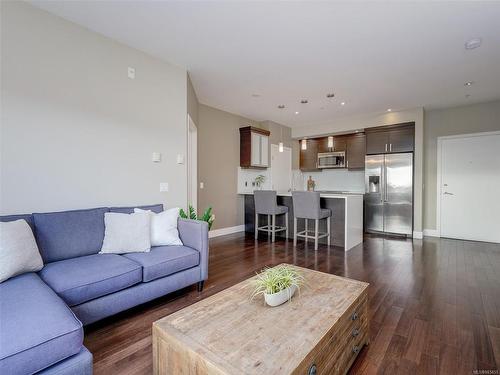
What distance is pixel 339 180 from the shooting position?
681cm

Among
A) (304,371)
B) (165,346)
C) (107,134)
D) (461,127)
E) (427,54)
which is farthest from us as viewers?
(461,127)

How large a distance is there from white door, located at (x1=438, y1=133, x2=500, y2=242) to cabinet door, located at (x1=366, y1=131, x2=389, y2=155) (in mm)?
1044

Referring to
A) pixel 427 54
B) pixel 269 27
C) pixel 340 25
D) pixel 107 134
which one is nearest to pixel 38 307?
pixel 107 134

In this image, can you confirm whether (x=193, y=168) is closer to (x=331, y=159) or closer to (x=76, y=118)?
(x=76, y=118)

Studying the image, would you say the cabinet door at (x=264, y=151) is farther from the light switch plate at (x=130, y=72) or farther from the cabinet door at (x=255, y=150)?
the light switch plate at (x=130, y=72)

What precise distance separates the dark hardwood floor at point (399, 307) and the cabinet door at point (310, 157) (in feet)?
10.3

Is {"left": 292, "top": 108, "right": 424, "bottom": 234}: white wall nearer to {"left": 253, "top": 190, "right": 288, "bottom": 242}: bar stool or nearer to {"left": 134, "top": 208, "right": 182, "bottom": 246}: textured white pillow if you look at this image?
{"left": 253, "top": 190, "right": 288, "bottom": 242}: bar stool

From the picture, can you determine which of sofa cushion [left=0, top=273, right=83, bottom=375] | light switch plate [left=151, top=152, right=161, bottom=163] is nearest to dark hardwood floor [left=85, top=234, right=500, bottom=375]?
sofa cushion [left=0, top=273, right=83, bottom=375]

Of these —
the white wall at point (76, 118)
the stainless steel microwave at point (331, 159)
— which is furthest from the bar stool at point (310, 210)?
the stainless steel microwave at point (331, 159)

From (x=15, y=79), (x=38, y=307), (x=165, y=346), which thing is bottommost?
(x=165, y=346)

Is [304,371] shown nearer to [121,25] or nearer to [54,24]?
[121,25]

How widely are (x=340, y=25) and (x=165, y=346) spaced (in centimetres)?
305

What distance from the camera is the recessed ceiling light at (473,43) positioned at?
271cm

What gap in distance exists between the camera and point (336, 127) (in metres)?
6.13
